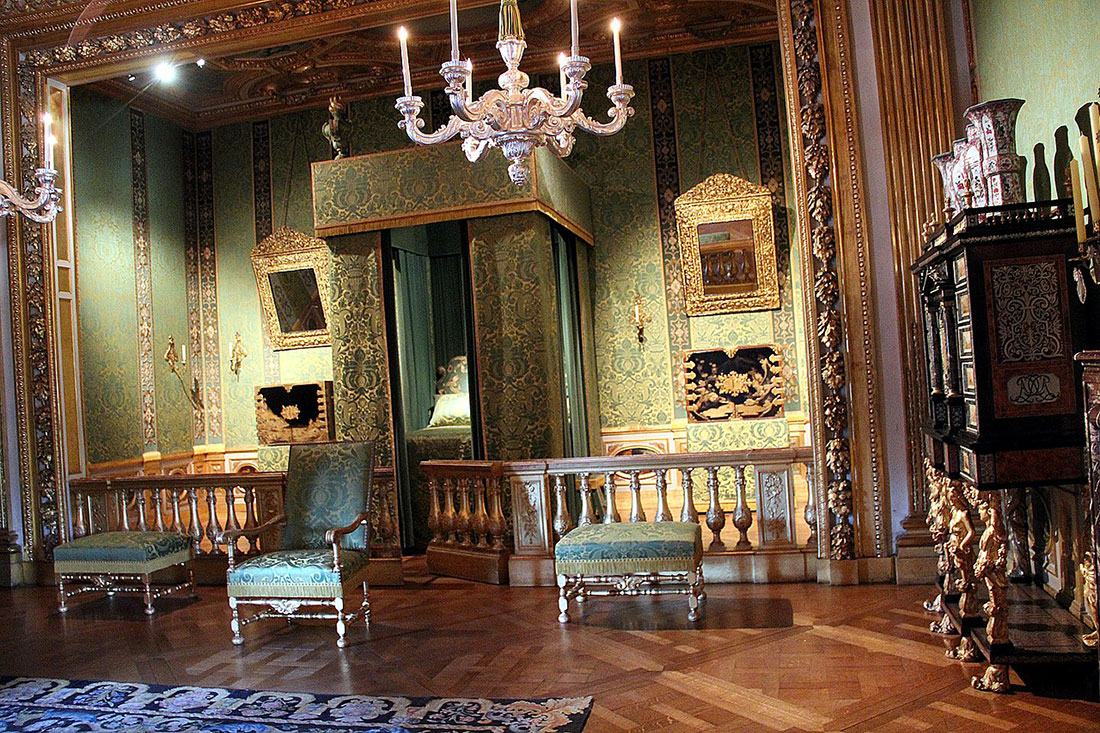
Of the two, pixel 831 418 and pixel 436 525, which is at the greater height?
pixel 831 418

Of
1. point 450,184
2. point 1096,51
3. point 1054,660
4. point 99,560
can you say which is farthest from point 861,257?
point 99,560

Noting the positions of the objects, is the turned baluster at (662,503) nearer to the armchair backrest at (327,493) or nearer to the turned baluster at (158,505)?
the armchair backrest at (327,493)

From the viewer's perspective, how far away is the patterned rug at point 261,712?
354 centimetres

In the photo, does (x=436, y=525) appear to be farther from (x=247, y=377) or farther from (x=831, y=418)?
(x=247, y=377)

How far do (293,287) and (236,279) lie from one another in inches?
29.6

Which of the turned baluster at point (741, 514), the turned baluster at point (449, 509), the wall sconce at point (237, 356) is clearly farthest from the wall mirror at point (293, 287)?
the turned baluster at point (741, 514)

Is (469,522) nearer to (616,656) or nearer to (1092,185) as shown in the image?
(616,656)

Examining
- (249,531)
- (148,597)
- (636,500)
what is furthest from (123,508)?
(636,500)

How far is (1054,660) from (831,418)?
2209 mm

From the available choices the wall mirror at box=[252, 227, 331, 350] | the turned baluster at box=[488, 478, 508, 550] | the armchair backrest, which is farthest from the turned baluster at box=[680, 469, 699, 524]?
the wall mirror at box=[252, 227, 331, 350]

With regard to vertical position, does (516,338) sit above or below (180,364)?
below

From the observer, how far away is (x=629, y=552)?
15.8ft

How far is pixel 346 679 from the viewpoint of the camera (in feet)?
13.8

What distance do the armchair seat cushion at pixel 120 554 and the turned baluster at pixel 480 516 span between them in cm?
193
